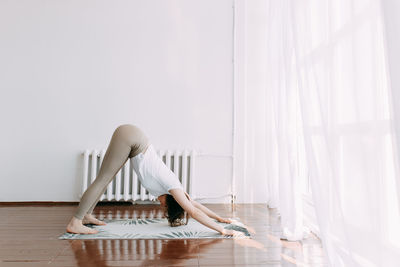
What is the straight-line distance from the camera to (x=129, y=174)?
3.51 meters

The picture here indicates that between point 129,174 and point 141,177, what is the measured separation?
105 cm

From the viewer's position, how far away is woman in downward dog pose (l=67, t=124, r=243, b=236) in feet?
7.86

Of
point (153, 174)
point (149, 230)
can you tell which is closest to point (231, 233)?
point (149, 230)

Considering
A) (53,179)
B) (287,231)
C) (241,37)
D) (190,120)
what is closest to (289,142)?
(287,231)

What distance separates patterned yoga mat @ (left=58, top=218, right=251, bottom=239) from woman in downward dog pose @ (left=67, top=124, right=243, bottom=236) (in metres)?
0.08

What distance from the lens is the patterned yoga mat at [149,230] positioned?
7.69 ft

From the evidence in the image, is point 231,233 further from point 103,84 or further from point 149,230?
point 103,84

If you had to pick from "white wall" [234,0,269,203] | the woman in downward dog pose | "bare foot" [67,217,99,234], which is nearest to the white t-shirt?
the woman in downward dog pose

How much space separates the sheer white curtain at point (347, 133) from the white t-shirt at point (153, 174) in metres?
0.92

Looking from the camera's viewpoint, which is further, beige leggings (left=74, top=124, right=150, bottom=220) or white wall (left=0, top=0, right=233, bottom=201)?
white wall (left=0, top=0, right=233, bottom=201)

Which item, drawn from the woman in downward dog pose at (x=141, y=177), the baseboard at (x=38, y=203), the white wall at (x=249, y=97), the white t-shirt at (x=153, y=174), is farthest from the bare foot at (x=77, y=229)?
the white wall at (x=249, y=97)

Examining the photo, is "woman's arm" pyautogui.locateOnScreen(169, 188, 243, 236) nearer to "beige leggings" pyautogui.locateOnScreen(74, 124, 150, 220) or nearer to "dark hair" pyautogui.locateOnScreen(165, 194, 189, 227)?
"dark hair" pyautogui.locateOnScreen(165, 194, 189, 227)

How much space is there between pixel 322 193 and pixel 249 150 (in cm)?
200

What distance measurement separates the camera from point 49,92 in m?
3.58
